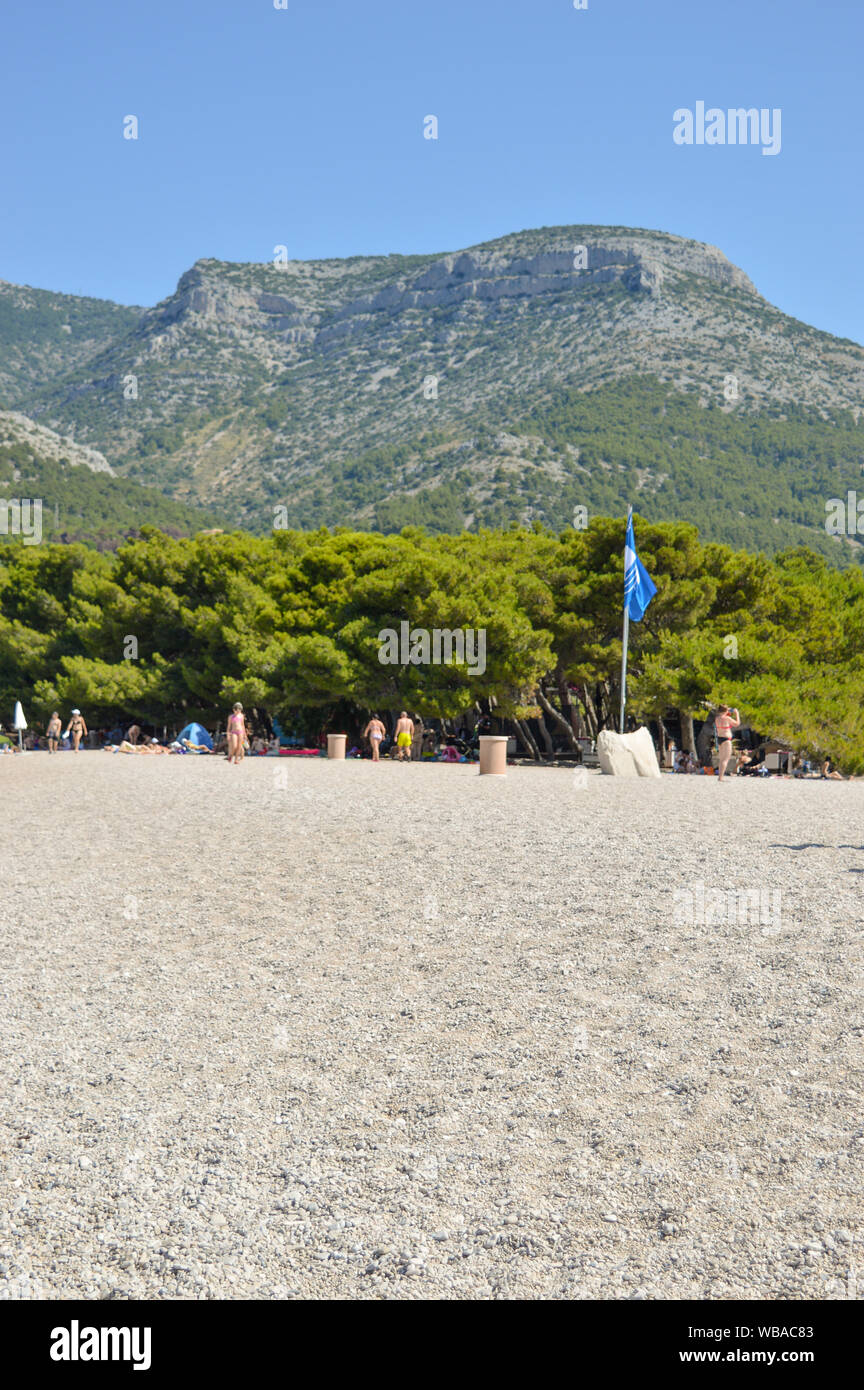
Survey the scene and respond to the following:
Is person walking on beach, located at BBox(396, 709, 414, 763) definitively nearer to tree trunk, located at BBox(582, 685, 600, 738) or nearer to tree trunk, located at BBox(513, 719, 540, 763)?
tree trunk, located at BBox(513, 719, 540, 763)

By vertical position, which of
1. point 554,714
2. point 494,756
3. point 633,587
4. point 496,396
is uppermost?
point 496,396

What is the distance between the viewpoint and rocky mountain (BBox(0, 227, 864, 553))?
3883 inches

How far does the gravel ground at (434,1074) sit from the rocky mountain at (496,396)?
80390mm

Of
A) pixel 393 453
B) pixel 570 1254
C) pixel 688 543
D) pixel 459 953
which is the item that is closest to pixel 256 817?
pixel 459 953

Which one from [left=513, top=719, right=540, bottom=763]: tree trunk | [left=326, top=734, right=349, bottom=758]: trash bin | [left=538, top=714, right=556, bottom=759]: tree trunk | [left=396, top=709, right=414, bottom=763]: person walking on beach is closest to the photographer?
[left=396, top=709, right=414, bottom=763]: person walking on beach

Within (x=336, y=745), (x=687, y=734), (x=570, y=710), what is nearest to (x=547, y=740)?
(x=570, y=710)

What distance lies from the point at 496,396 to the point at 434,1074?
12119cm

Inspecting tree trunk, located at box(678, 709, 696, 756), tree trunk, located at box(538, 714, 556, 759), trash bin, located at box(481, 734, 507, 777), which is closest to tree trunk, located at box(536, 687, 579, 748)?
tree trunk, located at box(538, 714, 556, 759)

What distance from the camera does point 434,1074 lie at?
5242 millimetres

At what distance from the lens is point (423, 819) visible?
12.8 meters

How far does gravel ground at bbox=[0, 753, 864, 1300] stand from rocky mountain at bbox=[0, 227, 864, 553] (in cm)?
8039

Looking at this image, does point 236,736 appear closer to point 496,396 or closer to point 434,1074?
point 434,1074
